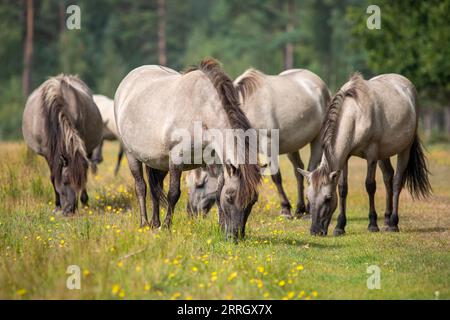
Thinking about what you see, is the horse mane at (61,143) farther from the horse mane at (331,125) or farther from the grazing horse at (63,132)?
the horse mane at (331,125)

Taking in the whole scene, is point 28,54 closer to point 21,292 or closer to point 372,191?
point 372,191

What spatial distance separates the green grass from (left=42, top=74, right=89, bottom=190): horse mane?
0.67 meters

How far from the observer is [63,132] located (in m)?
11.4

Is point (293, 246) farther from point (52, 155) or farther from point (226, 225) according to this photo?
point (52, 155)

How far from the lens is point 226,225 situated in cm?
832

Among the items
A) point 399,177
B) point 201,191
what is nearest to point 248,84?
point 201,191

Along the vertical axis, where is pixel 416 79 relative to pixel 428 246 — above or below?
above

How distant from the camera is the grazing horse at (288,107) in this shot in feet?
37.6

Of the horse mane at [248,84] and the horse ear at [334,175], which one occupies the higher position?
the horse mane at [248,84]

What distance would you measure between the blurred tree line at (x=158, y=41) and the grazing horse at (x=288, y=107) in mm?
28350

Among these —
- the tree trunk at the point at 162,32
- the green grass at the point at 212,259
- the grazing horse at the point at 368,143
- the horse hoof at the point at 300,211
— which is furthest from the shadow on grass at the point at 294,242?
the tree trunk at the point at 162,32

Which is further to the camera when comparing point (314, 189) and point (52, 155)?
point (52, 155)

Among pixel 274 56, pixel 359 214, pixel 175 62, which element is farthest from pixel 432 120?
pixel 359 214

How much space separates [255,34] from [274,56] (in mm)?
2112
